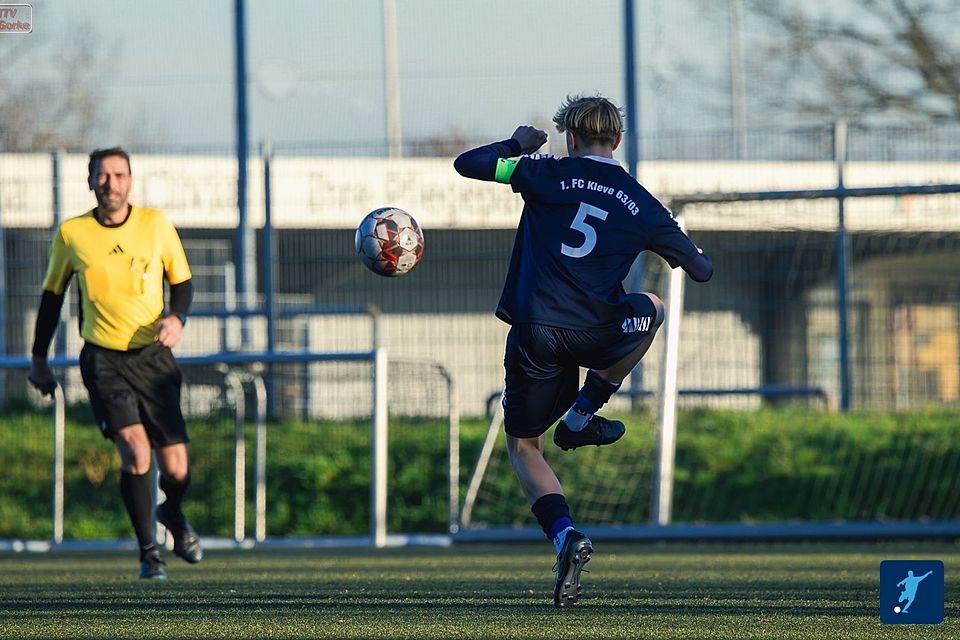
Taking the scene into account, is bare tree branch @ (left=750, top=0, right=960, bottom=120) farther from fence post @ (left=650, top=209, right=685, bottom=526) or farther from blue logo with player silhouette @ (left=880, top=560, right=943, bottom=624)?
blue logo with player silhouette @ (left=880, top=560, right=943, bottom=624)

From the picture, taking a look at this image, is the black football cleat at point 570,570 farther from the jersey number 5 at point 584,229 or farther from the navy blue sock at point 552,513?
the jersey number 5 at point 584,229

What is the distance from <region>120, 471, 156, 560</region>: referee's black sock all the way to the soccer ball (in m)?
1.78

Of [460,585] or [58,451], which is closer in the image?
[460,585]

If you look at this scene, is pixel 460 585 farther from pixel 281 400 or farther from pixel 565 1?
pixel 565 1

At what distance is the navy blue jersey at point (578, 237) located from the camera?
5906mm

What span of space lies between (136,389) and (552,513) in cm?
270

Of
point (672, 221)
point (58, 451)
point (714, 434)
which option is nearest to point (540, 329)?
point (672, 221)

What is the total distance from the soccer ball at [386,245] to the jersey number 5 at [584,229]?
4.07ft

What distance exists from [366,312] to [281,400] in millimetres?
1271

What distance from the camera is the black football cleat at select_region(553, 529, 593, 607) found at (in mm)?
5477

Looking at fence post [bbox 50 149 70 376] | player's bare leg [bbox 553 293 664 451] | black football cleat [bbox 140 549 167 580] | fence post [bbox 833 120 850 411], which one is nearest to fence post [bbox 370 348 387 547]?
black football cleat [bbox 140 549 167 580]

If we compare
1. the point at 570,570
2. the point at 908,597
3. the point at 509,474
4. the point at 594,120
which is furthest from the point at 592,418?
the point at 509,474

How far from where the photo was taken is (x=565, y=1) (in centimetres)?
1466

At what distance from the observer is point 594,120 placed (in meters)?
5.98
